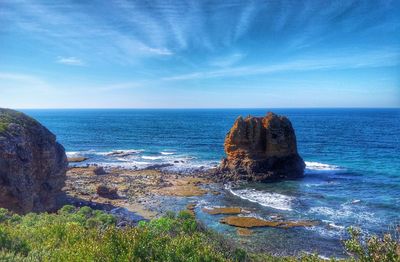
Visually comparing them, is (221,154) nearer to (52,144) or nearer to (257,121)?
(257,121)

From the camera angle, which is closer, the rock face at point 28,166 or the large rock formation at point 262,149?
the rock face at point 28,166

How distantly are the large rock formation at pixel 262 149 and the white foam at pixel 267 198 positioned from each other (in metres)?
9.44

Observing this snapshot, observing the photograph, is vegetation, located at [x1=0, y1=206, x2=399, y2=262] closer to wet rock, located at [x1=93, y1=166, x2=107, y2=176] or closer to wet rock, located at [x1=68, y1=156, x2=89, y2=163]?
wet rock, located at [x1=93, y1=166, x2=107, y2=176]

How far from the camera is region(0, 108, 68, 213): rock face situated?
33094mm

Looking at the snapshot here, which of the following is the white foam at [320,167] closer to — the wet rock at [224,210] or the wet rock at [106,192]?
the wet rock at [224,210]

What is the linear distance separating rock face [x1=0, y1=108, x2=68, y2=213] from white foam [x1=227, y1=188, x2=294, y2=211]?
25.7 meters

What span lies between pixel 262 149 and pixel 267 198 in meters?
17.3

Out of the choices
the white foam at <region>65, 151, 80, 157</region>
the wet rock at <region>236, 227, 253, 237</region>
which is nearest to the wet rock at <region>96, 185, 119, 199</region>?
the wet rock at <region>236, 227, 253, 237</region>

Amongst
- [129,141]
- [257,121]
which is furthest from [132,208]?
[129,141]

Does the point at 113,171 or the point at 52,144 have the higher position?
the point at 52,144

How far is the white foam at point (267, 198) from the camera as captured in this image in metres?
47.1

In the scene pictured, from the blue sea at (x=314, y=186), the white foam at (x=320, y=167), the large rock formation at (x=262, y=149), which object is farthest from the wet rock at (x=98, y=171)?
the white foam at (x=320, y=167)

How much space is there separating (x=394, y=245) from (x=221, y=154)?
7732 centimetres

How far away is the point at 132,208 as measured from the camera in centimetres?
4631
